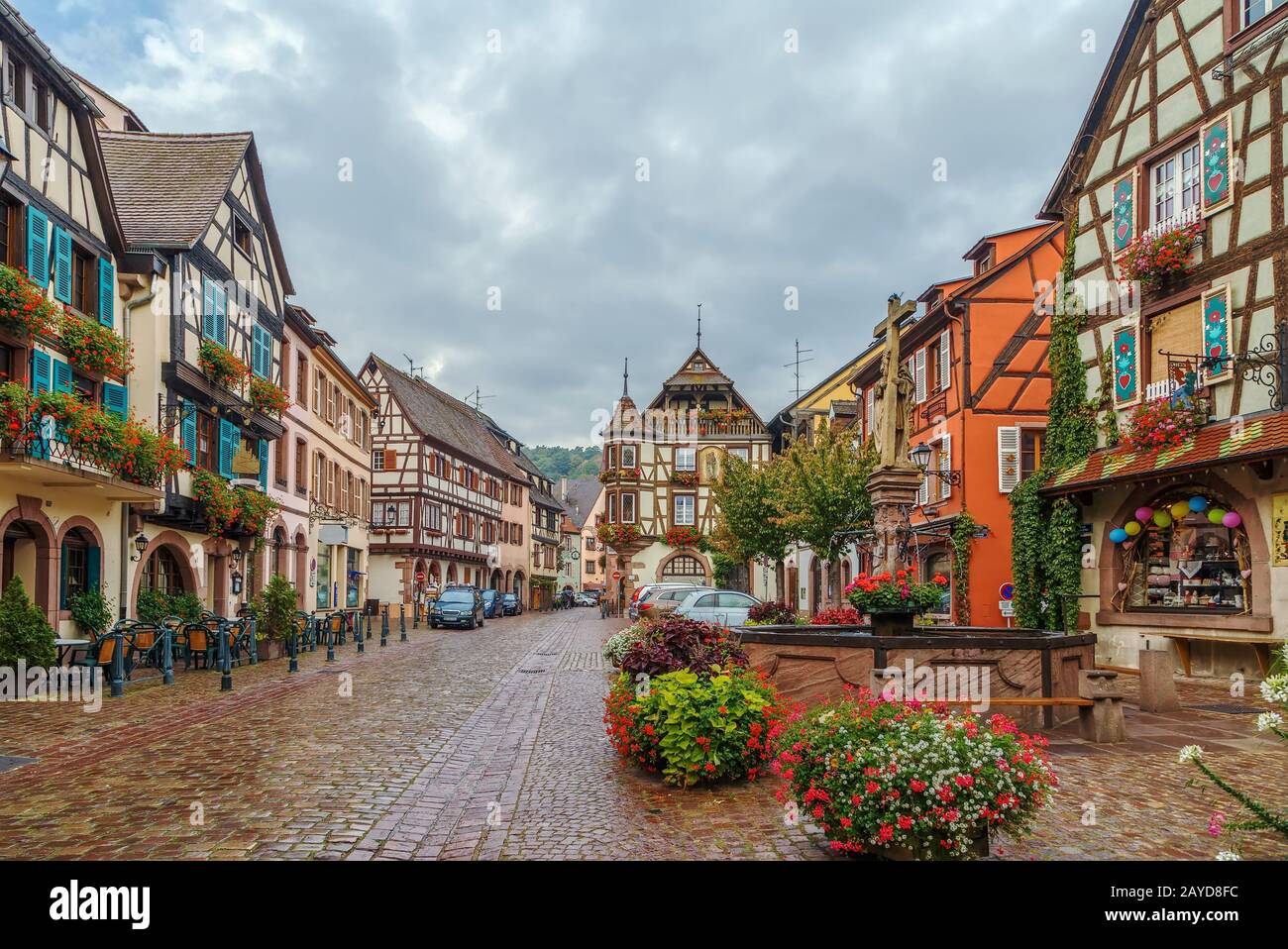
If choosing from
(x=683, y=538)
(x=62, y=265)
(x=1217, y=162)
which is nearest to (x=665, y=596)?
(x=62, y=265)

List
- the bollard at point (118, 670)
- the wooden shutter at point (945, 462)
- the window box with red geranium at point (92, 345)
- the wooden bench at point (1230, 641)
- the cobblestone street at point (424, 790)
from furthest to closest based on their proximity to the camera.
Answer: the wooden shutter at point (945, 462)
the window box with red geranium at point (92, 345)
the wooden bench at point (1230, 641)
the bollard at point (118, 670)
the cobblestone street at point (424, 790)

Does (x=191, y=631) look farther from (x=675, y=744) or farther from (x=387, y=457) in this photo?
(x=387, y=457)

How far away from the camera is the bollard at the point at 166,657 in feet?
48.8

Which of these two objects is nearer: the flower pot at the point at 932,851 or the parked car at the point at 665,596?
the flower pot at the point at 932,851

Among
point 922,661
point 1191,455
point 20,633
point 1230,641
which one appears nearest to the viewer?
point 922,661

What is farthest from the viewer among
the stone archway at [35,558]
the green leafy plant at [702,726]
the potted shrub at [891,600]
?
the stone archway at [35,558]

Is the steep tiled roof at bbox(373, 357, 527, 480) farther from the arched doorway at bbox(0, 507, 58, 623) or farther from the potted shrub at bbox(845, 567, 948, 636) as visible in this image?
the potted shrub at bbox(845, 567, 948, 636)

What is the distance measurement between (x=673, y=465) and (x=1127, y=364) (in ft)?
121

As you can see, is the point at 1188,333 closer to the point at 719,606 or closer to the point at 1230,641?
the point at 1230,641

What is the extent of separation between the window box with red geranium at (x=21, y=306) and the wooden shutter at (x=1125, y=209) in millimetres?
18259

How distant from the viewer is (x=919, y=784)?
4.78 meters

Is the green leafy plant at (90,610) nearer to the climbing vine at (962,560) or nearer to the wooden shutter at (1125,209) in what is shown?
the climbing vine at (962,560)

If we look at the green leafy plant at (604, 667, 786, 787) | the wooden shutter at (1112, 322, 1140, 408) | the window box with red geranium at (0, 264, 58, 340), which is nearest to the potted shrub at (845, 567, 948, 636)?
the green leafy plant at (604, 667, 786, 787)

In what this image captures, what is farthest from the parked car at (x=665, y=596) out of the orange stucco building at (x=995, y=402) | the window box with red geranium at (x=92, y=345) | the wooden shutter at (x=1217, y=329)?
the window box with red geranium at (x=92, y=345)
